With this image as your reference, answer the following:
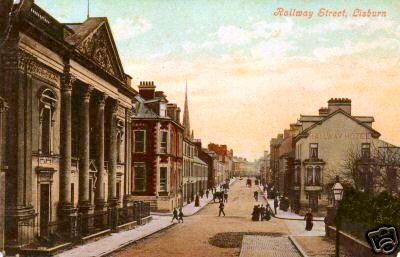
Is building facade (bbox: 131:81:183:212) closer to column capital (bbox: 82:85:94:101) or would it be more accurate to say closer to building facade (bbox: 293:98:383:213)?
building facade (bbox: 293:98:383:213)

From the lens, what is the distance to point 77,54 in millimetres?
27906

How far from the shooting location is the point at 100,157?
109 ft

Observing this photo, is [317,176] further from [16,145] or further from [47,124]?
[16,145]

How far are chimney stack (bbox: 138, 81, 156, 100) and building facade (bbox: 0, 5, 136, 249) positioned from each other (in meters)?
15.9

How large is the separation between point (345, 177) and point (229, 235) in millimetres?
21572

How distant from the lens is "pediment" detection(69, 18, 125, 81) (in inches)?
1136

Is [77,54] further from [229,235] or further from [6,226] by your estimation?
[229,235]

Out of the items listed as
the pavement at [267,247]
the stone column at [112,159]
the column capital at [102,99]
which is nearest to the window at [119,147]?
the stone column at [112,159]

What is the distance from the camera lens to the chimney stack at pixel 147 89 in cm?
5444

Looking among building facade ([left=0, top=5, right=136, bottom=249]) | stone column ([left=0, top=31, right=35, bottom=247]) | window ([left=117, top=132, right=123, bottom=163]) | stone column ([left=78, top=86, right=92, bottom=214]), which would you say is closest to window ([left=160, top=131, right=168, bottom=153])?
window ([left=117, top=132, right=123, bottom=163])

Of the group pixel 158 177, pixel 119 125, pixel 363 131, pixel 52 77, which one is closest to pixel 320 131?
pixel 363 131

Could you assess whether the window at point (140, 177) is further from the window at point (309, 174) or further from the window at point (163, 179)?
the window at point (309, 174)

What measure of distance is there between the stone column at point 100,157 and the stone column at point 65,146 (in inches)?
216

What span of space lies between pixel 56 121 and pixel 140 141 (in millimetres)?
25017
